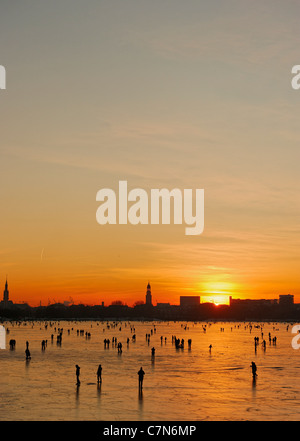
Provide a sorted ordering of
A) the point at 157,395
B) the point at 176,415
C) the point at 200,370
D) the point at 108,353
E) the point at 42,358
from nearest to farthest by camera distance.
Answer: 1. the point at 176,415
2. the point at 157,395
3. the point at 200,370
4. the point at 42,358
5. the point at 108,353

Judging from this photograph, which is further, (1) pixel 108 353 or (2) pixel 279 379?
(1) pixel 108 353

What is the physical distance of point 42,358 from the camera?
75.5 metres

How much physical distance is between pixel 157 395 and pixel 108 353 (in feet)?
139
